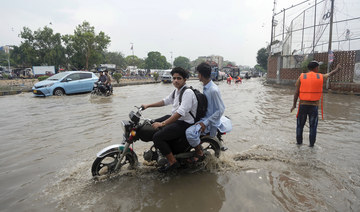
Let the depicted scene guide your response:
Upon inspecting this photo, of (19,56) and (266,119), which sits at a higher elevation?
(19,56)

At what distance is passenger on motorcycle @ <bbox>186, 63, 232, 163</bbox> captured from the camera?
3191mm

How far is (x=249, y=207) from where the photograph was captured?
8.98ft

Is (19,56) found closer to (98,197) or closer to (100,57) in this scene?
(100,57)

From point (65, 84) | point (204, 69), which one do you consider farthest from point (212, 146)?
point (65, 84)

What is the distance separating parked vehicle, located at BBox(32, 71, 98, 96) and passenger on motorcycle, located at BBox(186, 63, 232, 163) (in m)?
11.6

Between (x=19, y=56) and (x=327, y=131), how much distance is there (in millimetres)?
63957

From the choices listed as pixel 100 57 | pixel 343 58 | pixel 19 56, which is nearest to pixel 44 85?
pixel 343 58

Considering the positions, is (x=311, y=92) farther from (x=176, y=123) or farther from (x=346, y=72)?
(x=346, y=72)

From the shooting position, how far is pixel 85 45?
128 feet

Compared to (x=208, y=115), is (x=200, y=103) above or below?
above

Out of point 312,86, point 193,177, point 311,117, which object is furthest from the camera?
point 311,117

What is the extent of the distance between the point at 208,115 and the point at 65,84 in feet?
39.1

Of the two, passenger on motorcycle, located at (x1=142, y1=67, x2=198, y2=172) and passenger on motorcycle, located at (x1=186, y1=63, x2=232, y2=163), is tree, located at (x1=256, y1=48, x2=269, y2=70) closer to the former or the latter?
passenger on motorcycle, located at (x1=186, y1=63, x2=232, y2=163)

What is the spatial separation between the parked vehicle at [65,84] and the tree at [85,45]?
27.5 m
